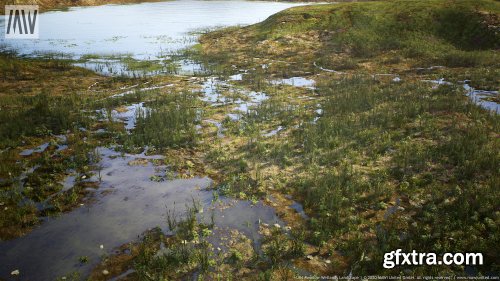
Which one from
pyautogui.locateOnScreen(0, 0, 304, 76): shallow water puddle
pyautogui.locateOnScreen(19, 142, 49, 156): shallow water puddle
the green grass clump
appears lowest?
pyautogui.locateOnScreen(19, 142, 49, 156): shallow water puddle

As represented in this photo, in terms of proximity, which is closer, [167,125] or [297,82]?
[167,125]

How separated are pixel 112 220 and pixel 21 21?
77621 mm

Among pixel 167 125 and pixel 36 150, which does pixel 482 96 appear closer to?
pixel 167 125

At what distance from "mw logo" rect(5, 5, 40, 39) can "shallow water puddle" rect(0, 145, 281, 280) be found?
51.1m

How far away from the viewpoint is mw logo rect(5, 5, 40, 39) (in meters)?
58.5

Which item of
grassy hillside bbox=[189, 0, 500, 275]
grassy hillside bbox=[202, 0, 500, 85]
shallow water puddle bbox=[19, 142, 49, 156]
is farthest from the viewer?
grassy hillside bbox=[202, 0, 500, 85]

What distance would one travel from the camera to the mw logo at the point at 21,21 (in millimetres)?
58506

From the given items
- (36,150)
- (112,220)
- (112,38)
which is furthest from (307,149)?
(112,38)

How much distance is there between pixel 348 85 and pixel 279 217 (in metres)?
19.2

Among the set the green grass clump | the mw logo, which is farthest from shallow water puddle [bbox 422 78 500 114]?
the mw logo

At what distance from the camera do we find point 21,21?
72750 millimetres

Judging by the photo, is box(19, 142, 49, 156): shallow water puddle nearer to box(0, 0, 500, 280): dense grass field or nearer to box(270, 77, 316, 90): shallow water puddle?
box(0, 0, 500, 280): dense grass field

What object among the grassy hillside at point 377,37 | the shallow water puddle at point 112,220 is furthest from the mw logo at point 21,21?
the shallow water puddle at point 112,220

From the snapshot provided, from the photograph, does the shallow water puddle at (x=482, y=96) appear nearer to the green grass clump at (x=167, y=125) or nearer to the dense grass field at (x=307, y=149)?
the dense grass field at (x=307, y=149)
